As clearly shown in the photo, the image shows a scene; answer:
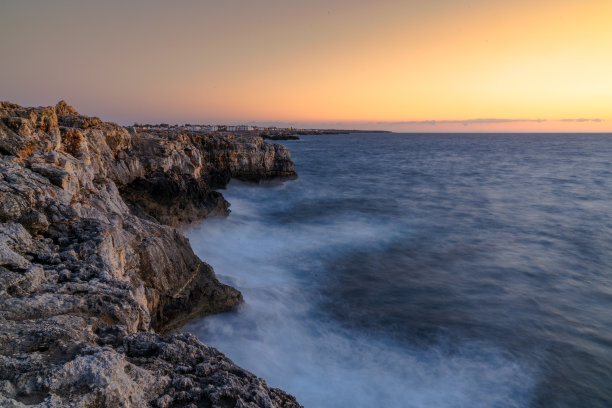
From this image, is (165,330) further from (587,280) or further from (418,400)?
(587,280)

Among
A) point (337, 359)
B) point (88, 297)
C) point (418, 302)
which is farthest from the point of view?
point (418, 302)

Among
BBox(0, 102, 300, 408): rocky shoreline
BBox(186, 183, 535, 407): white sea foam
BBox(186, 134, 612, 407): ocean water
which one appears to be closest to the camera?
BBox(0, 102, 300, 408): rocky shoreline

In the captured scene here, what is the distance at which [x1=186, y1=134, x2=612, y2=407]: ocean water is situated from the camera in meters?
7.45

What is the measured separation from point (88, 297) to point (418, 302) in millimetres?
9280

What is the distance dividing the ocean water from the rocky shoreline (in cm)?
190

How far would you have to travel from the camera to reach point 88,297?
403 cm

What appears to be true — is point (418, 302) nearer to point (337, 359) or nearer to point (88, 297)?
point (337, 359)

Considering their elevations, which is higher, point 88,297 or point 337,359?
point 88,297

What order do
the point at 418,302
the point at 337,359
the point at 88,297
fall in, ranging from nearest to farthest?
the point at 88,297, the point at 337,359, the point at 418,302

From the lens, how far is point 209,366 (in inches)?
138

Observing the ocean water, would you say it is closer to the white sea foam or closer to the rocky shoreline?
the white sea foam

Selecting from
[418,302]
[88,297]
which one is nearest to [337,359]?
[418,302]

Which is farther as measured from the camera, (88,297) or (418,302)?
(418,302)

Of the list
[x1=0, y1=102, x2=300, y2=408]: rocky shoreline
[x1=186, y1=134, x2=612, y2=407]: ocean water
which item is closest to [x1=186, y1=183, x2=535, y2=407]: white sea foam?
[x1=186, y1=134, x2=612, y2=407]: ocean water
